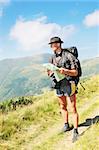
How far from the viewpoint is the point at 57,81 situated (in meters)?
9.16

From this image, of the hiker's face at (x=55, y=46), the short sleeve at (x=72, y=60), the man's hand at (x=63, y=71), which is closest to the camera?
the man's hand at (x=63, y=71)

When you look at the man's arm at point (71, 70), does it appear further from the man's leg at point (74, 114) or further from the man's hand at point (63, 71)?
the man's leg at point (74, 114)

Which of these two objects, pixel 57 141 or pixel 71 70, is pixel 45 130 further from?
pixel 71 70

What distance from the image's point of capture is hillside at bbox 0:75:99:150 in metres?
8.51

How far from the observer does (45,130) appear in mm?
11320

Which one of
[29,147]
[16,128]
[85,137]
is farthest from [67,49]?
[16,128]

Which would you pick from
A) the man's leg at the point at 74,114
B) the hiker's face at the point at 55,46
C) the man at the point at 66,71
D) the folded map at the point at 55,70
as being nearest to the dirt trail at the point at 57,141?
the man's leg at the point at 74,114

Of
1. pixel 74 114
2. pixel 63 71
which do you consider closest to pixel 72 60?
pixel 63 71

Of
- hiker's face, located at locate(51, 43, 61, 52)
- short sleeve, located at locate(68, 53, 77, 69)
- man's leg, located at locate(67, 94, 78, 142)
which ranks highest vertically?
hiker's face, located at locate(51, 43, 61, 52)

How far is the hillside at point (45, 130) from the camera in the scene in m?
8.51

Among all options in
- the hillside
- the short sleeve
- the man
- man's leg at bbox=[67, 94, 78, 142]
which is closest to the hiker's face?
the man

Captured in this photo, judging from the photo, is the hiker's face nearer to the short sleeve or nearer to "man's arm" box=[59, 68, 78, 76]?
the short sleeve

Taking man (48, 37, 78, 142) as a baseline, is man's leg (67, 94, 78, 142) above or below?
below

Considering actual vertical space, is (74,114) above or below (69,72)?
below
